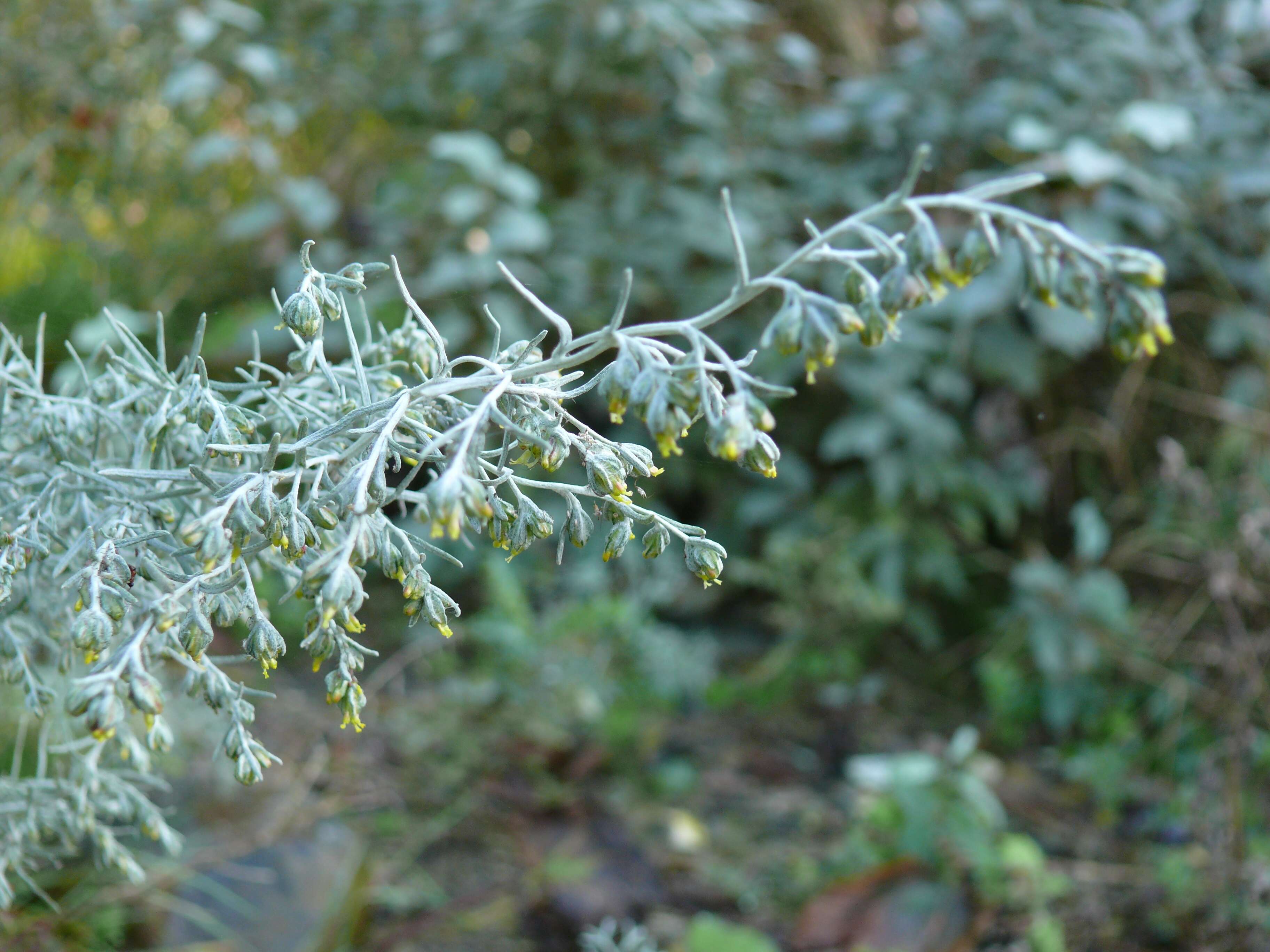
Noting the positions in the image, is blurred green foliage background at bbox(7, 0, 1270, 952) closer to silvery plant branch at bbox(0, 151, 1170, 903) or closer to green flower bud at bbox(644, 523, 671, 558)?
silvery plant branch at bbox(0, 151, 1170, 903)

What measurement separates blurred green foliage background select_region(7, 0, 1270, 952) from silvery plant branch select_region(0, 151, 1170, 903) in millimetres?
1430

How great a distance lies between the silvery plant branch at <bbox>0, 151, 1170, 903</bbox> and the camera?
682 millimetres

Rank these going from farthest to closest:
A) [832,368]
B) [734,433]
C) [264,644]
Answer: [832,368], [264,644], [734,433]

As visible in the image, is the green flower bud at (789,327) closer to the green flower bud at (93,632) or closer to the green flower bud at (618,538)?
the green flower bud at (618,538)

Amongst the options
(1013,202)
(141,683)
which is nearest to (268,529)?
(141,683)

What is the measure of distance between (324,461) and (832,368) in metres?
2.35

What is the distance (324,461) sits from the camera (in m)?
0.78

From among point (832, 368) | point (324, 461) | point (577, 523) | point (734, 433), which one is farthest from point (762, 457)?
point (832, 368)

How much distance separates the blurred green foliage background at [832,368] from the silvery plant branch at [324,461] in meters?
1.43

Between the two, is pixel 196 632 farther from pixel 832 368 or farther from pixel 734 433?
pixel 832 368

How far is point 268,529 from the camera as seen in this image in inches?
28.8

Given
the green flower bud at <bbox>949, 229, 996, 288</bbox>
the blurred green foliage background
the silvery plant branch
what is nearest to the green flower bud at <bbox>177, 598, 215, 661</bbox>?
the silvery plant branch

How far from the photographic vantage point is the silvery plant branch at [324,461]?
682 mm

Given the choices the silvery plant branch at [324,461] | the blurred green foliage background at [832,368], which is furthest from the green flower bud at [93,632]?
the blurred green foliage background at [832,368]
